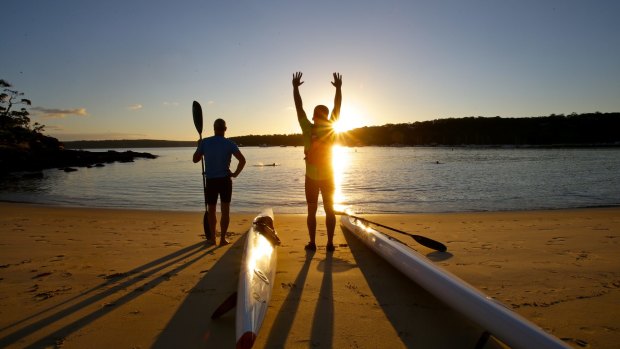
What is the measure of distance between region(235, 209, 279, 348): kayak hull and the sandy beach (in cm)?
20

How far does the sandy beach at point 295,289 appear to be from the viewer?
2945mm

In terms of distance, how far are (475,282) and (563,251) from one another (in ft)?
7.62

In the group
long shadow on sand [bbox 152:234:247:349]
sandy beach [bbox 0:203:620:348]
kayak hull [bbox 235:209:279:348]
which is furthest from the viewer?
sandy beach [bbox 0:203:620:348]

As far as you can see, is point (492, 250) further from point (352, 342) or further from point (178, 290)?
point (178, 290)

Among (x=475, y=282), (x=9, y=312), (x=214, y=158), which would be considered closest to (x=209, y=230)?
(x=214, y=158)

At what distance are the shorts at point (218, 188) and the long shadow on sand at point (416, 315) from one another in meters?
2.86

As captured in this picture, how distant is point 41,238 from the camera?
22.5 ft

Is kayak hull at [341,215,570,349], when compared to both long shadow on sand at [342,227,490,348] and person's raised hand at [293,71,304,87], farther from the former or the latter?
person's raised hand at [293,71,304,87]

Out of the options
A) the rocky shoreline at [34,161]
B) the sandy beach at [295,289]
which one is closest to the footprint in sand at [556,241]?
the sandy beach at [295,289]

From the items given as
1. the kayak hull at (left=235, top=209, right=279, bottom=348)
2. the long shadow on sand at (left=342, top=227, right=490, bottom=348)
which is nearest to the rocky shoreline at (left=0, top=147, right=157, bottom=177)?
the kayak hull at (left=235, top=209, right=279, bottom=348)

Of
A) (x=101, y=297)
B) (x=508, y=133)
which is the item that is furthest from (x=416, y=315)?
(x=508, y=133)

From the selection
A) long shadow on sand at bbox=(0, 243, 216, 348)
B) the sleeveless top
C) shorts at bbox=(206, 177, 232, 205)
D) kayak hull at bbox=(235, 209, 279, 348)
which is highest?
the sleeveless top

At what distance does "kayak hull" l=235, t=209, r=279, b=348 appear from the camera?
2.65 meters

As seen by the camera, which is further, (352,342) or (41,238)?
(41,238)
